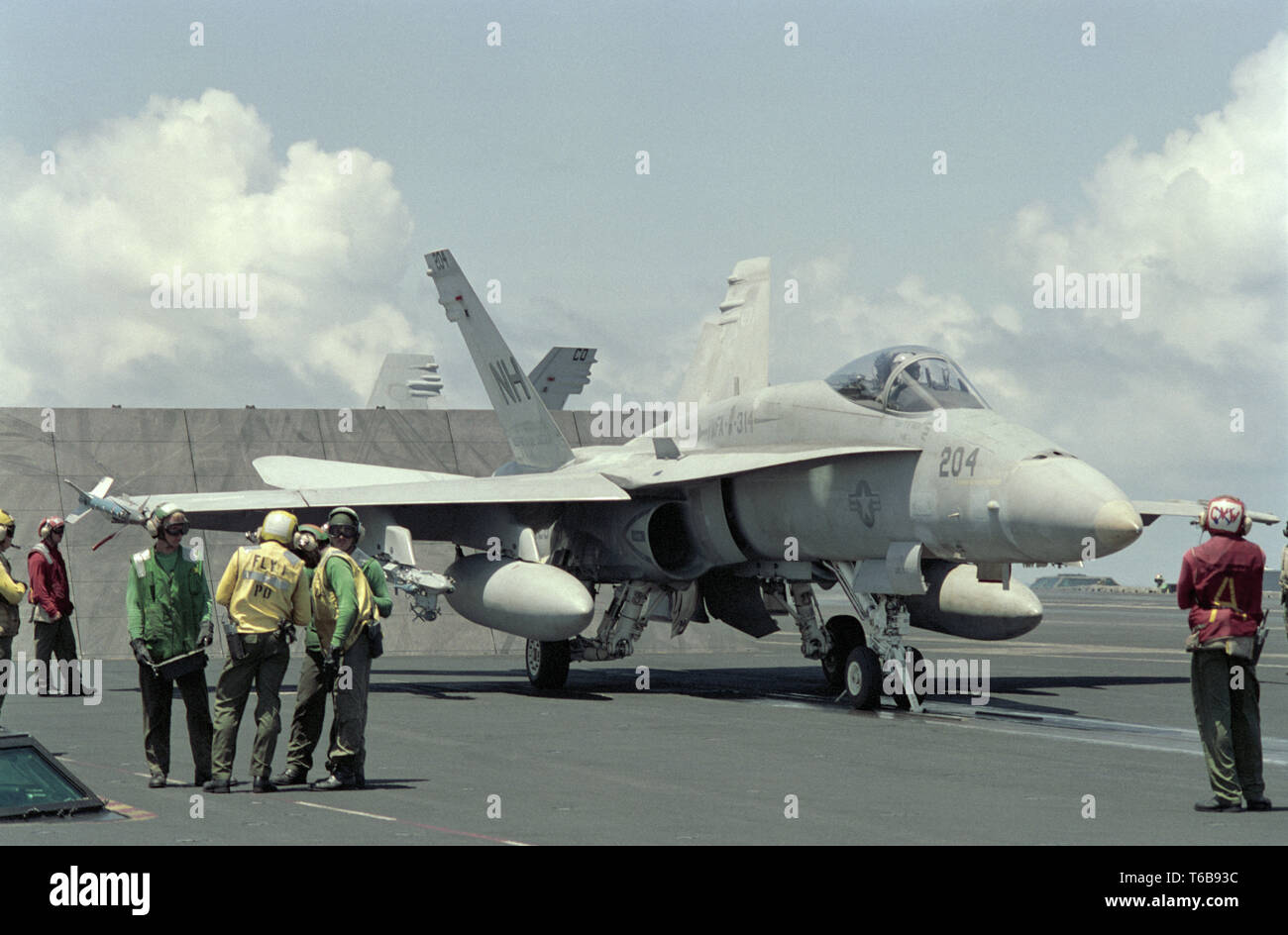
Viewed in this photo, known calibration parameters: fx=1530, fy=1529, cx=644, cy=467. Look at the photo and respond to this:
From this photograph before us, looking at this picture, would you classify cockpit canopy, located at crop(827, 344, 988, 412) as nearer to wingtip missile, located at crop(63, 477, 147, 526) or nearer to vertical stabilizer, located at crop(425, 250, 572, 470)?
vertical stabilizer, located at crop(425, 250, 572, 470)

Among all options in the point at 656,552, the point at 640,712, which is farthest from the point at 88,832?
the point at 656,552

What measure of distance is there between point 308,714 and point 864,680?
277 inches

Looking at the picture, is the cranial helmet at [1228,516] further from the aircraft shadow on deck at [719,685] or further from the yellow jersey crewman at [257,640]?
the aircraft shadow on deck at [719,685]

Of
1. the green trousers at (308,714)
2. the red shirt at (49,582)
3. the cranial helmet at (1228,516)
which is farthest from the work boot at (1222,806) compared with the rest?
the red shirt at (49,582)

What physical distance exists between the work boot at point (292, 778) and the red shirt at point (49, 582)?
7210 mm

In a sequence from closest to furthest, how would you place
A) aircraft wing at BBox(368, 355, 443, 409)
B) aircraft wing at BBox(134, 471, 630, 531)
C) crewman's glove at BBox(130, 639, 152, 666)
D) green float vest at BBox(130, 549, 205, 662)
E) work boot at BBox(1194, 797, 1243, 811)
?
work boot at BBox(1194, 797, 1243, 811) → crewman's glove at BBox(130, 639, 152, 666) → green float vest at BBox(130, 549, 205, 662) → aircraft wing at BBox(134, 471, 630, 531) → aircraft wing at BBox(368, 355, 443, 409)

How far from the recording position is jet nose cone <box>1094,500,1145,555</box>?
12.9m

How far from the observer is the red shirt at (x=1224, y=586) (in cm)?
920

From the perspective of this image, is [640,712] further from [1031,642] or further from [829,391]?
[1031,642]

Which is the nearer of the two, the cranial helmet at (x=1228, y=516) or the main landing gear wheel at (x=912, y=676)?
the cranial helmet at (x=1228, y=516)

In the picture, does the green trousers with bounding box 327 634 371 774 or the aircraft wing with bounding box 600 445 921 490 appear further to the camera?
the aircraft wing with bounding box 600 445 921 490

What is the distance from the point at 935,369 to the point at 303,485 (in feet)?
30.3

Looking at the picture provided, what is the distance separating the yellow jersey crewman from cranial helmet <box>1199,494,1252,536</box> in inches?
225

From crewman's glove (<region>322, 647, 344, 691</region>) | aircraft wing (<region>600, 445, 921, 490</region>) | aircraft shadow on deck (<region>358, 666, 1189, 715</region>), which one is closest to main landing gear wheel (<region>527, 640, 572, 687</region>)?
aircraft shadow on deck (<region>358, 666, 1189, 715</region>)
